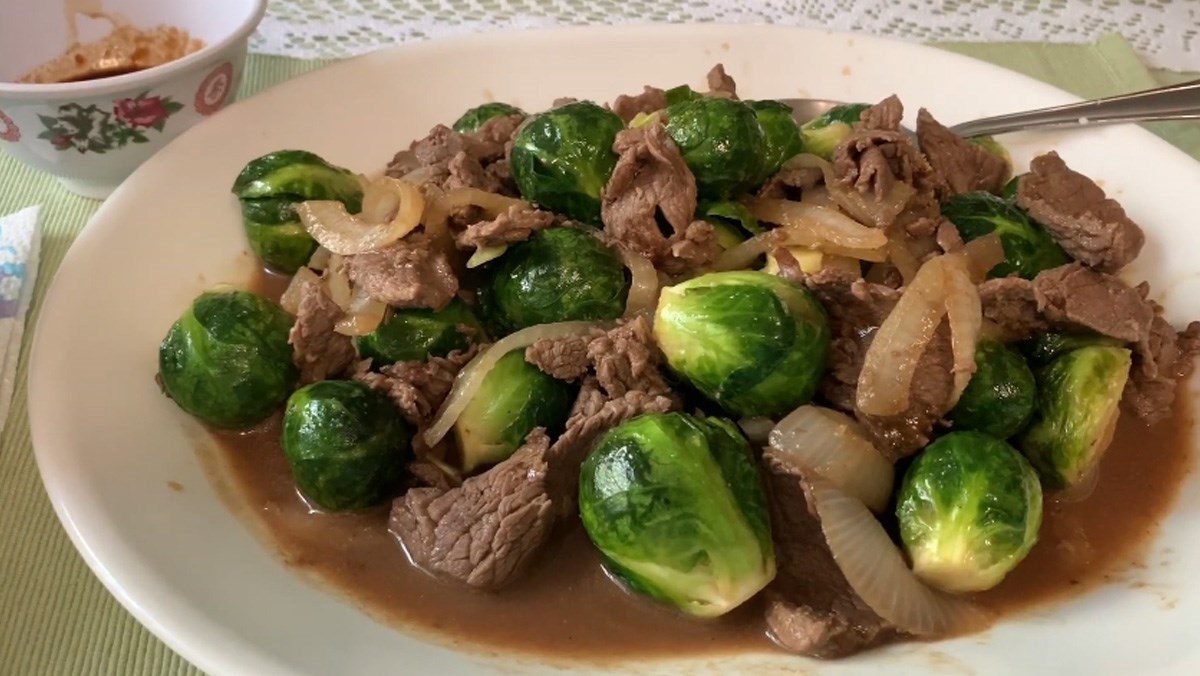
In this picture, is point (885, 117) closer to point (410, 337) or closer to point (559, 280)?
point (559, 280)

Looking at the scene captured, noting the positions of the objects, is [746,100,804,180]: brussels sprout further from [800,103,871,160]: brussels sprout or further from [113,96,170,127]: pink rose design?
[113,96,170,127]: pink rose design

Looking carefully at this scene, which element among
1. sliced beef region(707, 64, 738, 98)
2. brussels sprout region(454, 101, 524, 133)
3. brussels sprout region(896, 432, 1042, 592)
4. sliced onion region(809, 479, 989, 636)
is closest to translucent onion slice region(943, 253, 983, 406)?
brussels sprout region(896, 432, 1042, 592)

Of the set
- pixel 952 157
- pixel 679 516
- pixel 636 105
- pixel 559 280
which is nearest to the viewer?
pixel 679 516

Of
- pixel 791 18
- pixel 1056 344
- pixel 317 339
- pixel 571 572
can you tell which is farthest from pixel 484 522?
pixel 791 18

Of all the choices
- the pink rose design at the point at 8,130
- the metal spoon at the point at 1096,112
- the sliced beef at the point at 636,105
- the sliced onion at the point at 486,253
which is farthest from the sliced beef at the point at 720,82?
the pink rose design at the point at 8,130

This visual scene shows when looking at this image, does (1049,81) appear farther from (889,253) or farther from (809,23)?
(889,253)
